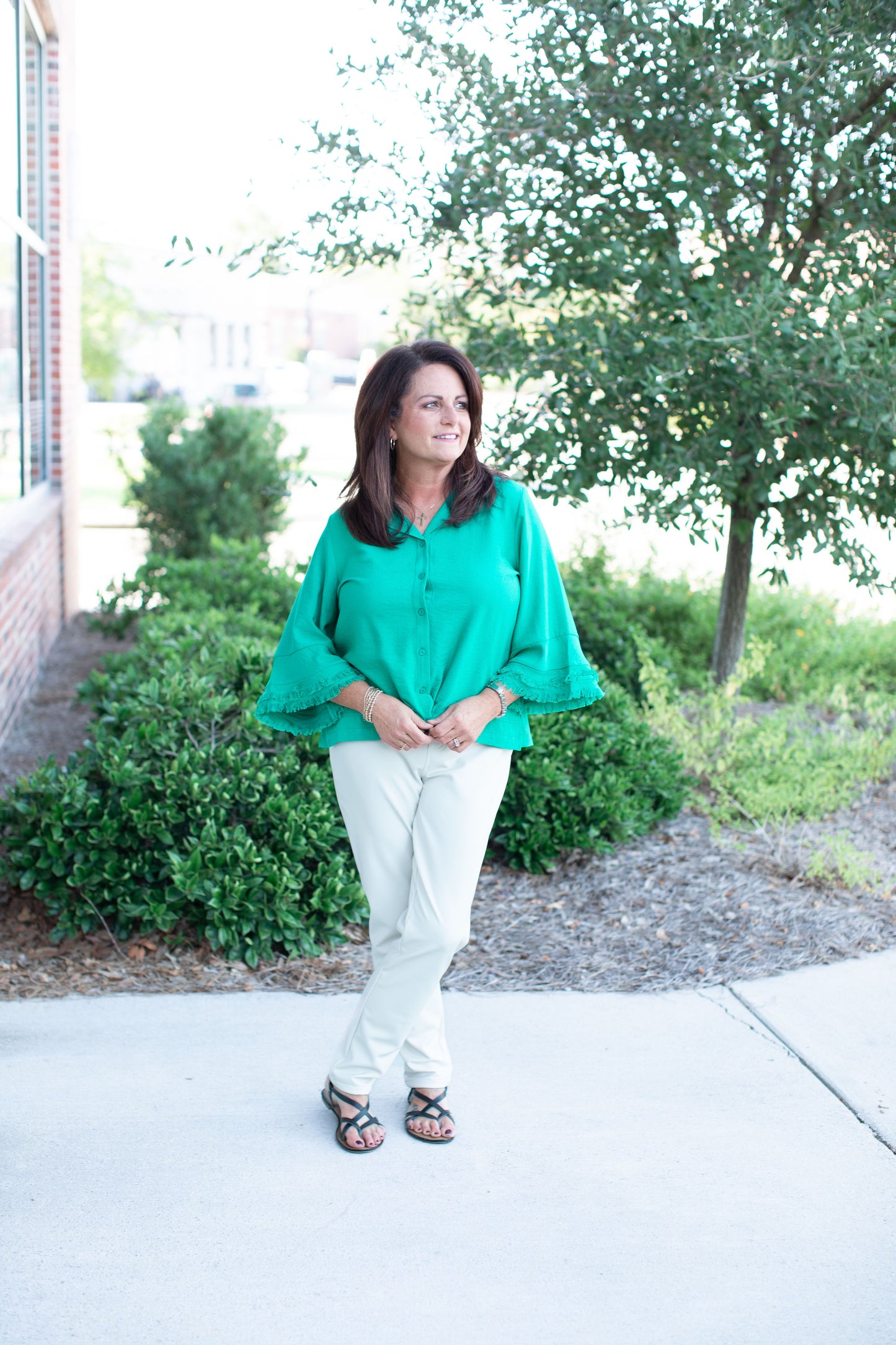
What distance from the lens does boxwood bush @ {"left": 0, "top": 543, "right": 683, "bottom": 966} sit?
4039 mm

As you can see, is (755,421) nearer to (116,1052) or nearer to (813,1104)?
(813,1104)

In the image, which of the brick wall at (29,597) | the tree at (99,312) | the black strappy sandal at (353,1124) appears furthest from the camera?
the tree at (99,312)

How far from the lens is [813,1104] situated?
3270 millimetres

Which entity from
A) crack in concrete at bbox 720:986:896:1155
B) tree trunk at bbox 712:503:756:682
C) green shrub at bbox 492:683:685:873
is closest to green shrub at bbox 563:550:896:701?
tree trunk at bbox 712:503:756:682

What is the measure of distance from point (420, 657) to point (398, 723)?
18cm

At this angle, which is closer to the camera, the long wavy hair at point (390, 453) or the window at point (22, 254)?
the long wavy hair at point (390, 453)

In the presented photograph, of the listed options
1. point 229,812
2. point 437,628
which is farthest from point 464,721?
point 229,812

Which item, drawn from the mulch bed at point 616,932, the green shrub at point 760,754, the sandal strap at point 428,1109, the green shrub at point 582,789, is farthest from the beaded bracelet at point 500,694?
the green shrub at point 760,754

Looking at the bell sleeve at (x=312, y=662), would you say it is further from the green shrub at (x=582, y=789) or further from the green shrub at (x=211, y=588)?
the green shrub at (x=211, y=588)

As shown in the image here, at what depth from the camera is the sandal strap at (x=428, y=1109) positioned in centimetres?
309

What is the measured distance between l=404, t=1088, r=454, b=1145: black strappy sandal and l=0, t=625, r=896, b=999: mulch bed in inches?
31.7

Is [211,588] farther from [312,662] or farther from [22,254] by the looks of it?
[312,662]

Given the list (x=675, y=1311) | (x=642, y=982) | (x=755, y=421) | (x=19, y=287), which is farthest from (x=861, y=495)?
(x=19, y=287)

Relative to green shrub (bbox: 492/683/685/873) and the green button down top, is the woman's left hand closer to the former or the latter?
the green button down top
